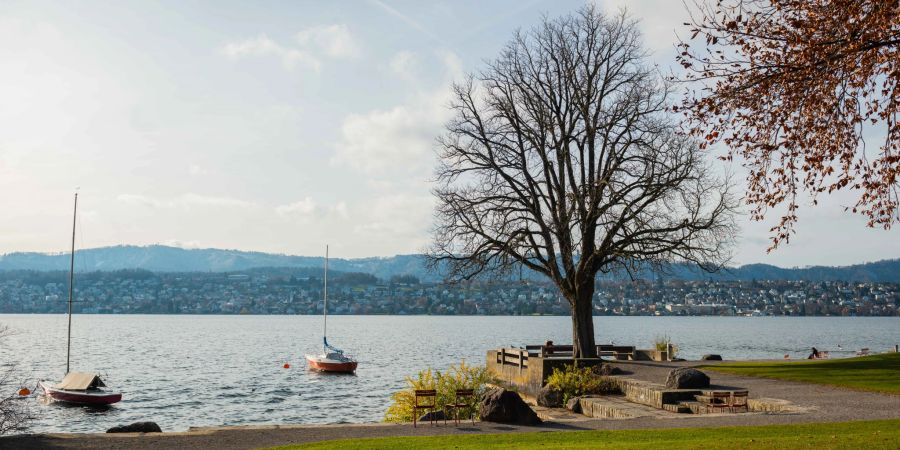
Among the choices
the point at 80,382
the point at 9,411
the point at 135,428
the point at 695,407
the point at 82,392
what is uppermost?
the point at 9,411

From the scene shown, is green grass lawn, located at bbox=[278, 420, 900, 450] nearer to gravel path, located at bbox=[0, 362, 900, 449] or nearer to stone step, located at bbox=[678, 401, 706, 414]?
gravel path, located at bbox=[0, 362, 900, 449]

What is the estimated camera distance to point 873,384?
29.6 m

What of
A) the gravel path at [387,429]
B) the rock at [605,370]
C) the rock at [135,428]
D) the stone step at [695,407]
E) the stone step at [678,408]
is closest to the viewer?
the gravel path at [387,429]

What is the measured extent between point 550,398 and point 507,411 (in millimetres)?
9110

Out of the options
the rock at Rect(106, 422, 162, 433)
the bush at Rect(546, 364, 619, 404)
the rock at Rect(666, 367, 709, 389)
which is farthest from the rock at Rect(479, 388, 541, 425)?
the rock at Rect(106, 422, 162, 433)

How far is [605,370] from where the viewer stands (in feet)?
117

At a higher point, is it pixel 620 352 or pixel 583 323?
pixel 583 323

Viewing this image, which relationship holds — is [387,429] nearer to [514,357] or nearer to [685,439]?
[685,439]

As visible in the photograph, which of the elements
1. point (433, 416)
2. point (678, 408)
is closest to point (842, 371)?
point (678, 408)

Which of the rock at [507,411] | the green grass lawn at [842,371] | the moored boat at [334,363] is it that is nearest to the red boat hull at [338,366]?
the moored boat at [334,363]

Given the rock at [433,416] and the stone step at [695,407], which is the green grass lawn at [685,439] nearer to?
the rock at [433,416]

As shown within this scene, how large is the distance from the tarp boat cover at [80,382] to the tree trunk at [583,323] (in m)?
27.3

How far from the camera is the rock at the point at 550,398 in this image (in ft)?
101

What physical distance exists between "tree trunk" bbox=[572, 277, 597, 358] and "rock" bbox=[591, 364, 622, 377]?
2.03 metres
